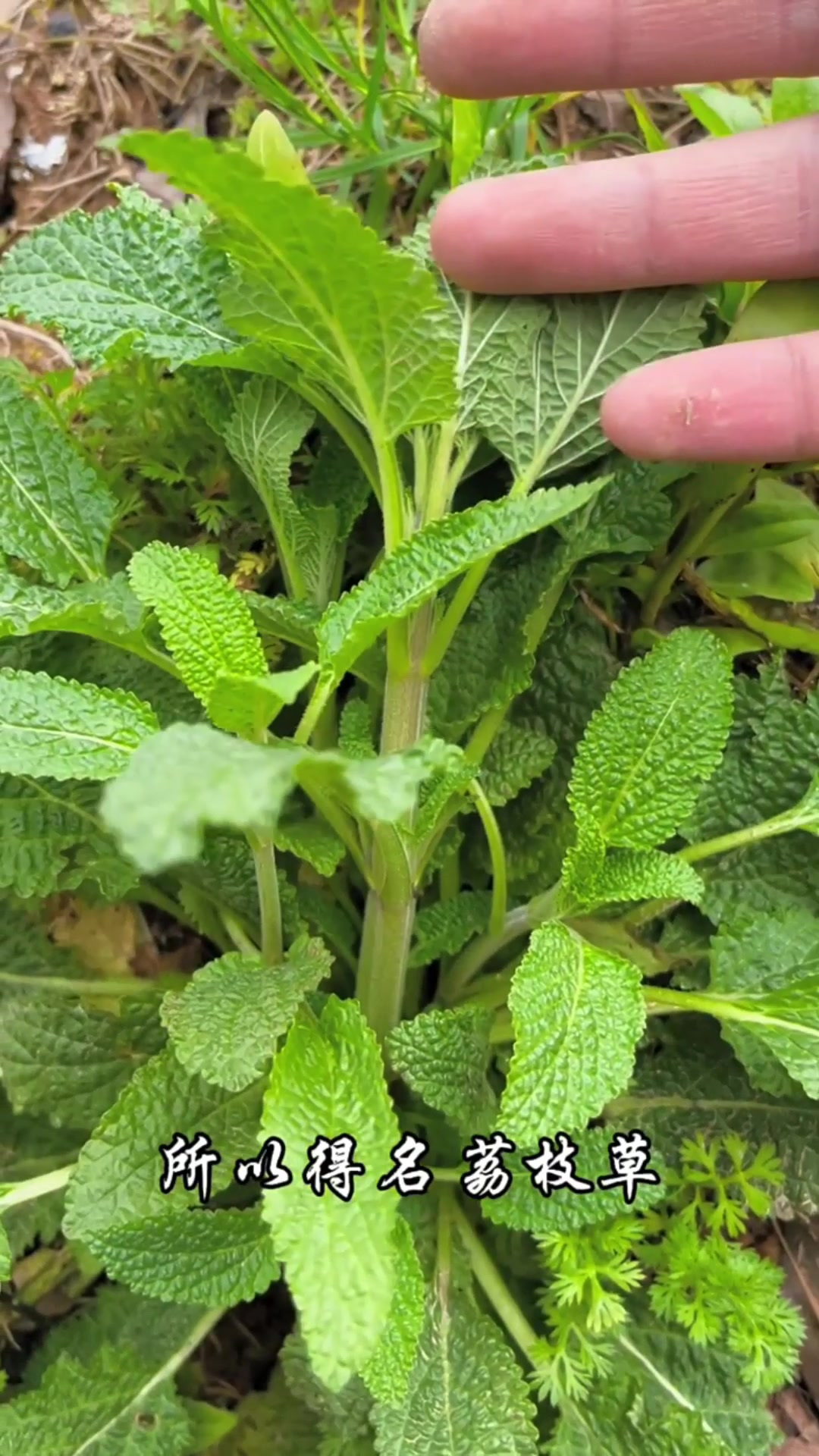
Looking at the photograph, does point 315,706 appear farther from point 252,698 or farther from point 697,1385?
point 697,1385

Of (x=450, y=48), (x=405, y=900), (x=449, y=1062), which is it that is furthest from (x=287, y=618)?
(x=450, y=48)

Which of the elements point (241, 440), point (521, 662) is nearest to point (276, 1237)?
point (521, 662)

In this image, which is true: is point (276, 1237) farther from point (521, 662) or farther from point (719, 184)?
point (719, 184)

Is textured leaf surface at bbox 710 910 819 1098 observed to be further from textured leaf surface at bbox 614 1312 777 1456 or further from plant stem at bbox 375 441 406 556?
plant stem at bbox 375 441 406 556

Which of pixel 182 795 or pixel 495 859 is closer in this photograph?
pixel 182 795

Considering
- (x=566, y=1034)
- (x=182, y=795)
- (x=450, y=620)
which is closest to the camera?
(x=182, y=795)

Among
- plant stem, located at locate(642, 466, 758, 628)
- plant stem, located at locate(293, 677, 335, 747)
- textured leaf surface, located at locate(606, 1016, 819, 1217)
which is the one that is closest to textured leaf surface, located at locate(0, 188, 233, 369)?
plant stem, located at locate(293, 677, 335, 747)
